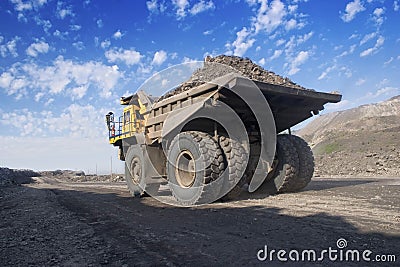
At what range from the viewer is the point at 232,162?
6738mm

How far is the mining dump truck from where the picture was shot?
21.8 feet

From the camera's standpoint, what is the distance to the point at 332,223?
433cm

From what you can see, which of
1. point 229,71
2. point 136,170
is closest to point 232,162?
point 229,71

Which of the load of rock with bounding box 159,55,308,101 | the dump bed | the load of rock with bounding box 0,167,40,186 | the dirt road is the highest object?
the load of rock with bounding box 159,55,308,101

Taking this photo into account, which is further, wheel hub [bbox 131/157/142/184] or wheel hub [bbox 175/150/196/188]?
wheel hub [bbox 131/157/142/184]

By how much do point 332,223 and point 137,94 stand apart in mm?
7399

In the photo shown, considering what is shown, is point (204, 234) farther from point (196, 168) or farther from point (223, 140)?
point (223, 140)

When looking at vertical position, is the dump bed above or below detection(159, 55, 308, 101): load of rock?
below

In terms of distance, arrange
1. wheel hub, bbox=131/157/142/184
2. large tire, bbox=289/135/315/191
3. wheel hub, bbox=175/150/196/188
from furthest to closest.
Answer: wheel hub, bbox=131/157/142/184 → large tire, bbox=289/135/315/191 → wheel hub, bbox=175/150/196/188

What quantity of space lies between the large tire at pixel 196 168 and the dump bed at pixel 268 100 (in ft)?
2.97

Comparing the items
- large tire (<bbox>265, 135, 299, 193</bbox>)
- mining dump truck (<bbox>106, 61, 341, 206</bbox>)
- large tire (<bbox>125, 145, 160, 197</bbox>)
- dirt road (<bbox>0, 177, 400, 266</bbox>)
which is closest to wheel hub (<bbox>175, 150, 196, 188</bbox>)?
mining dump truck (<bbox>106, 61, 341, 206</bbox>)

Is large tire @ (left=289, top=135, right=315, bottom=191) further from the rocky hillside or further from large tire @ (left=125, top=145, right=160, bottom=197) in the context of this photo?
the rocky hillside

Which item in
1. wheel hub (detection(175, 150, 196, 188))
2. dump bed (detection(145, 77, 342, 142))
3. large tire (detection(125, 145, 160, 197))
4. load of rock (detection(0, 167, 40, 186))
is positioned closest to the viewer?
dump bed (detection(145, 77, 342, 142))

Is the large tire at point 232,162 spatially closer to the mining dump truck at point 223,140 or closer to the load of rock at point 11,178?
the mining dump truck at point 223,140
